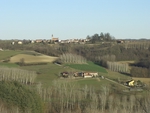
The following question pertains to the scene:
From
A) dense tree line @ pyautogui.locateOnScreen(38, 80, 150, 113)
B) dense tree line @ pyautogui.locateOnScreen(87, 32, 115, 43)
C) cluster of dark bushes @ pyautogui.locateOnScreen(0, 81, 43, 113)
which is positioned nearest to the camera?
cluster of dark bushes @ pyautogui.locateOnScreen(0, 81, 43, 113)

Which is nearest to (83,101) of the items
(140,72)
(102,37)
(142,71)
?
(140,72)

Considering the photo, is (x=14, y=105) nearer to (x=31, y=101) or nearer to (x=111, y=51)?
(x=31, y=101)

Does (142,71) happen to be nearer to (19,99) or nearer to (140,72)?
(140,72)

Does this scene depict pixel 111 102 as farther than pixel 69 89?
No

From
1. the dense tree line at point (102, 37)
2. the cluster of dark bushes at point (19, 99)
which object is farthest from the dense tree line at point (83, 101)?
the dense tree line at point (102, 37)

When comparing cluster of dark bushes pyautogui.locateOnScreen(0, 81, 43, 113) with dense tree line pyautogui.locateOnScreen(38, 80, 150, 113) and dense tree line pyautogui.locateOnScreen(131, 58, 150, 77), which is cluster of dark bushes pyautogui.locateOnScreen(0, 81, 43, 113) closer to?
dense tree line pyautogui.locateOnScreen(38, 80, 150, 113)

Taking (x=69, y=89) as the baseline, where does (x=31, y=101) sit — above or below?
above

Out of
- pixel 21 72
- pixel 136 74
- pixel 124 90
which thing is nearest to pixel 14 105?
pixel 124 90

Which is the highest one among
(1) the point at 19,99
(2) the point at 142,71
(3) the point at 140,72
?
(1) the point at 19,99

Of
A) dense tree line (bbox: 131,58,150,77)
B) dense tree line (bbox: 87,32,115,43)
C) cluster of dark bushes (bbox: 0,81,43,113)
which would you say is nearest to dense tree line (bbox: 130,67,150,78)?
dense tree line (bbox: 131,58,150,77)

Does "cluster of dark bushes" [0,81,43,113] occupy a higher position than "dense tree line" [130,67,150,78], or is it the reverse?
"cluster of dark bushes" [0,81,43,113]

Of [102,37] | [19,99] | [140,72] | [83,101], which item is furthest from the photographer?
[102,37]
